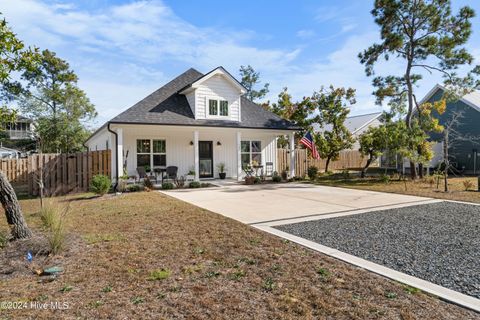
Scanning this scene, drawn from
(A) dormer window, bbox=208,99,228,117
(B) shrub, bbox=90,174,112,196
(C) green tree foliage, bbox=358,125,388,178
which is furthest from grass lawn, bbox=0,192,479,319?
(C) green tree foliage, bbox=358,125,388,178

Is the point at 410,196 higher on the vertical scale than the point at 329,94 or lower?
lower

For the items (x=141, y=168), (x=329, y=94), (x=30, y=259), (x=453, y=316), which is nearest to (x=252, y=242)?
(x=453, y=316)

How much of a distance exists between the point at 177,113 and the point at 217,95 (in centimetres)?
248

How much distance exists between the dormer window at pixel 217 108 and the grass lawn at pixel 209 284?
10.6 meters

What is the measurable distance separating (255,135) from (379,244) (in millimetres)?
13214

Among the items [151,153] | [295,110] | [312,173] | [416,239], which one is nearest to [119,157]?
[151,153]

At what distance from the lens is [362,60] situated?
54.6 feet

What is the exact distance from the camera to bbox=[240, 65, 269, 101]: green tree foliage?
35281 mm

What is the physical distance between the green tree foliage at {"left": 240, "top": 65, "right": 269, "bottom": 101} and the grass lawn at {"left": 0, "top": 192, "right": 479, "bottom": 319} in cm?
3134

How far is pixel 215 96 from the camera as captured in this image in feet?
51.0

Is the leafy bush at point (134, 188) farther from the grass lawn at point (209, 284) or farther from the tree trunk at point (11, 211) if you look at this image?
the tree trunk at point (11, 211)

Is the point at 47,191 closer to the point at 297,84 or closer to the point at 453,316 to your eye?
the point at 453,316

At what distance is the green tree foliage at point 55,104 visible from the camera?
28891 millimetres

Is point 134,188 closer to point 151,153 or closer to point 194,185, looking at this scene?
point 194,185
